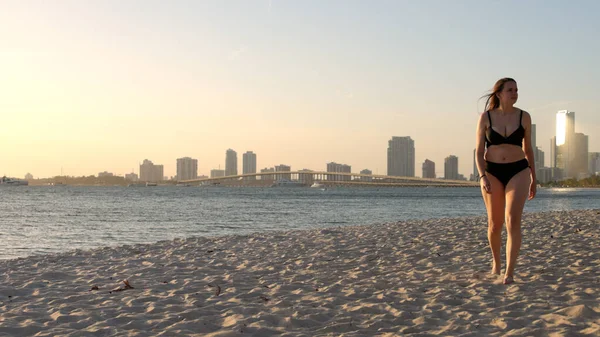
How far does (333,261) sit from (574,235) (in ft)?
13.7

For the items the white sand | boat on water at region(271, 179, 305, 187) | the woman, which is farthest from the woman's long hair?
boat on water at region(271, 179, 305, 187)

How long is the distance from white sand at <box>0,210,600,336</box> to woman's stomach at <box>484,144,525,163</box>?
105 centimetres

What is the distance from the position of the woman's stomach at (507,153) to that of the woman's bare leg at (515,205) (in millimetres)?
132

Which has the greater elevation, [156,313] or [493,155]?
[493,155]

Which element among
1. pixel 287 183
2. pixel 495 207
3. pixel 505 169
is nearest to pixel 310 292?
pixel 495 207

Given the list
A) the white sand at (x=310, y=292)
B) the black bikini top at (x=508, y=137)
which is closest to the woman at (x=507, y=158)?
the black bikini top at (x=508, y=137)

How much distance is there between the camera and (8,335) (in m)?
3.45

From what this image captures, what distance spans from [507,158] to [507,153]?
0.14 ft

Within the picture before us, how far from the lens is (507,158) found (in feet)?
14.9

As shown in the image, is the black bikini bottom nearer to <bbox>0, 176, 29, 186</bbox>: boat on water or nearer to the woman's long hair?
the woman's long hair

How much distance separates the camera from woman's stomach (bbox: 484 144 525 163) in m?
4.55

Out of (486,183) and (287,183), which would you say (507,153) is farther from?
(287,183)

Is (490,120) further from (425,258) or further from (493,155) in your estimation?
(425,258)

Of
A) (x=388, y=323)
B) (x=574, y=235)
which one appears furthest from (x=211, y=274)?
(x=574, y=235)
